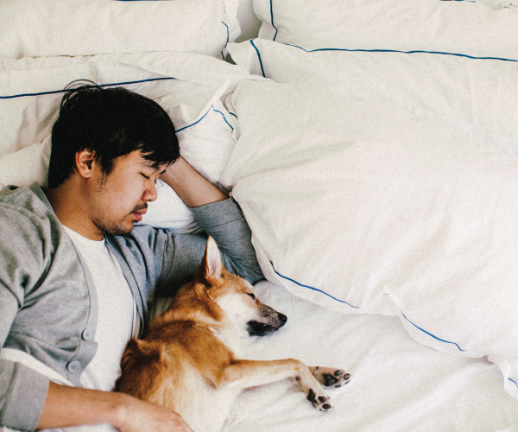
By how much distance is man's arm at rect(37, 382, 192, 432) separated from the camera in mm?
869

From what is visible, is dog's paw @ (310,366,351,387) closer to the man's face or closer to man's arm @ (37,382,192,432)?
man's arm @ (37,382,192,432)

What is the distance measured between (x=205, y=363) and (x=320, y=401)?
A: 1.24 ft

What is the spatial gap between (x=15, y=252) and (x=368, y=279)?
39.5 inches

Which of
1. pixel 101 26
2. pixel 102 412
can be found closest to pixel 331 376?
pixel 102 412

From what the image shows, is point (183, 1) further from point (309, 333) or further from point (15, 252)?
point (309, 333)

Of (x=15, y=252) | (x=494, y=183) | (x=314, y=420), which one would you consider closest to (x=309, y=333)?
(x=314, y=420)

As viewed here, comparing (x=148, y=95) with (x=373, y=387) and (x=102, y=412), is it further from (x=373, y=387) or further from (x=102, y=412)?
(x=373, y=387)

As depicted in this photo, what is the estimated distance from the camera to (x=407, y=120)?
1218 mm

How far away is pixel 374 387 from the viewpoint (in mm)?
1182

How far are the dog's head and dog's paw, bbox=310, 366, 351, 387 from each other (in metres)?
0.22

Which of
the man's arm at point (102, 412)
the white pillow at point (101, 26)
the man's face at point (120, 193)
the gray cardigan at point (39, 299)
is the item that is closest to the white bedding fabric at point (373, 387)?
the man's arm at point (102, 412)

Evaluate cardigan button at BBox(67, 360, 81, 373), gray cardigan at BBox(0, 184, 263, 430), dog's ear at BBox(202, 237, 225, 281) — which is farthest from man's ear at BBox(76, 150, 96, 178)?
cardigan button at BBox(67, 360, 81, 373)

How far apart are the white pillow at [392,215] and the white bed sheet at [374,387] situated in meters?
0.10

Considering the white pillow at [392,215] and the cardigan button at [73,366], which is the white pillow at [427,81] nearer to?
the white pillow at [392,215]
